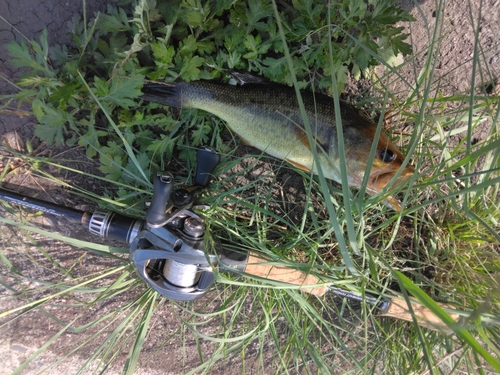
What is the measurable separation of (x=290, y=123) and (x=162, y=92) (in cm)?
72

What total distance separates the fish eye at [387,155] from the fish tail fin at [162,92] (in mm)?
1103

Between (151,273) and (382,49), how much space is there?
1766mm

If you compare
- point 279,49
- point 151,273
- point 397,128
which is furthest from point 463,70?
point 151,273

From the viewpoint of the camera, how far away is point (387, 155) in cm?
174

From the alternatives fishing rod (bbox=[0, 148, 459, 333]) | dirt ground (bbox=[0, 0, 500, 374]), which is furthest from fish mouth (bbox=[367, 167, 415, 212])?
dirt ground (bbox=[0, 0, 500, 374])

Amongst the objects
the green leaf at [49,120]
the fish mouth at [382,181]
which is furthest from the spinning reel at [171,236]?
the fish mouth at [382,181]

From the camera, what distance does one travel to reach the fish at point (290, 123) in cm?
179

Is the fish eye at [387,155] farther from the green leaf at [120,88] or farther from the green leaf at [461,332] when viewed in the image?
the green leaf at [120,88]

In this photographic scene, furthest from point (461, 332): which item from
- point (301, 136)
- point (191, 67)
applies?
point (191, 67)

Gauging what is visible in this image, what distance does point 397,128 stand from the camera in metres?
2.16

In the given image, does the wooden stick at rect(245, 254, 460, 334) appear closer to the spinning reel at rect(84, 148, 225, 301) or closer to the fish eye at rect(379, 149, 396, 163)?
the spinning reel at rect(84, 148, 225, 301)

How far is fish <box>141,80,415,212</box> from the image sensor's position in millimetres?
1789

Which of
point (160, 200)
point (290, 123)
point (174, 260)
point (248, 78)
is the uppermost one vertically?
point (248, 78)

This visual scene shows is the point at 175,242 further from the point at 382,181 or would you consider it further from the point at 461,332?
the point at 461,332
